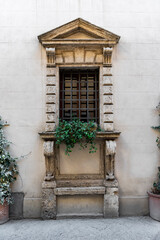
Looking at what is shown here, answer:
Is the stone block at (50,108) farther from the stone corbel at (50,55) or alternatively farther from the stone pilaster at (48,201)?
the stone pilaster at (48,201)

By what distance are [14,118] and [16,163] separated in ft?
3.96

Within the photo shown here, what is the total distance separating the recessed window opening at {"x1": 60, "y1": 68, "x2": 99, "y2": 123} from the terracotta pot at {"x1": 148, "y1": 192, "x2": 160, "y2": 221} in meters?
2.39

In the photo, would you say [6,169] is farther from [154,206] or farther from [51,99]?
[154,206]

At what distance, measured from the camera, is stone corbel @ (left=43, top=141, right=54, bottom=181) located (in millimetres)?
4770

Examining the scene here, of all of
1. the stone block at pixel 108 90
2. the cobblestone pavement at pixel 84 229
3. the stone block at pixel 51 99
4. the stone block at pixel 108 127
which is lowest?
the cobblestone pavement at pixel 84 229

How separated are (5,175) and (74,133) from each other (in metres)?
1.96

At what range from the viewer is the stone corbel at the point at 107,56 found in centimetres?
501

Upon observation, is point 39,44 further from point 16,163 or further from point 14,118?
point 16,163

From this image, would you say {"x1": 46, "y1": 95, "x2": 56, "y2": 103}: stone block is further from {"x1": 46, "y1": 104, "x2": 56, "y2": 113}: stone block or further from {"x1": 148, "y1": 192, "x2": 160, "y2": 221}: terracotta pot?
{"x1": 148, "y1": 192, "x2": 160, "y2": 221}: terracotta pot

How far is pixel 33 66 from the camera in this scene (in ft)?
17.0

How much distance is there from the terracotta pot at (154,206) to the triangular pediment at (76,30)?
4109 mm

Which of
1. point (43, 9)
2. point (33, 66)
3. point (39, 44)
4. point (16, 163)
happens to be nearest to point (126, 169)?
point (16, 163)

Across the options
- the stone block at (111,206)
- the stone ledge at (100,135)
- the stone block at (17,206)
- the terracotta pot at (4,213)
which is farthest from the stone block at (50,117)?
the stone block at (111,206)

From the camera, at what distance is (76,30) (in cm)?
512
